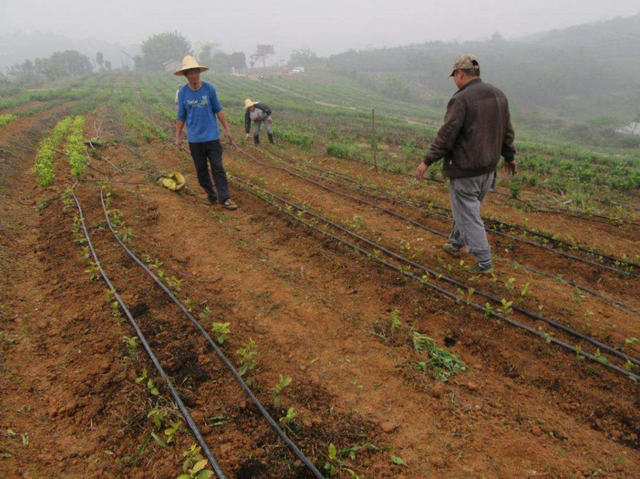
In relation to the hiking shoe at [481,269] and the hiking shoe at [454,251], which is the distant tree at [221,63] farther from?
the hiking shoe at [481,269]

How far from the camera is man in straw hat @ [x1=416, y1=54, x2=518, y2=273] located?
11.2ft

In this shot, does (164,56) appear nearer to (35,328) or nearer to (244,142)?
(244,142)

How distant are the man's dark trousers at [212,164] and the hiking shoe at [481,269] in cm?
404

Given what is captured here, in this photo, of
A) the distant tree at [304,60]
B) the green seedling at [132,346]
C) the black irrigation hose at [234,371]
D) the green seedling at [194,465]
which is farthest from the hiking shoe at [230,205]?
the distant tree at [304,60]

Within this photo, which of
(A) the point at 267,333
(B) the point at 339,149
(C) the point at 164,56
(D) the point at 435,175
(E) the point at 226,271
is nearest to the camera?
(A) the point at 267,333

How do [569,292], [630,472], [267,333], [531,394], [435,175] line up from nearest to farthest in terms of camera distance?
[630,472] < [531,394] < [267,333] < [569,292] < [435,175]

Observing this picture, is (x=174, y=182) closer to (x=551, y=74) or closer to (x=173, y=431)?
(x=173, y=431)

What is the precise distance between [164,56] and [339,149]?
82233 mm

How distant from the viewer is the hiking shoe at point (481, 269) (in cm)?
392

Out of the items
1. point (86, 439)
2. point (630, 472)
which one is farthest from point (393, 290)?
point (86, 439)

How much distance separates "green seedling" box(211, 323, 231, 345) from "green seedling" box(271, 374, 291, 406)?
0.68m

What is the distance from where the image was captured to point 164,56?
7550 cm

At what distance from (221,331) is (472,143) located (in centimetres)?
300

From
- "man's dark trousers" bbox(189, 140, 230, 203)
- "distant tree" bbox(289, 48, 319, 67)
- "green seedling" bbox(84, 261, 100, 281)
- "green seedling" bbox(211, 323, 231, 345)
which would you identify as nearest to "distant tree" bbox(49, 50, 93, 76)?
"distant tree" bbox(289, 48, 319, 67)
